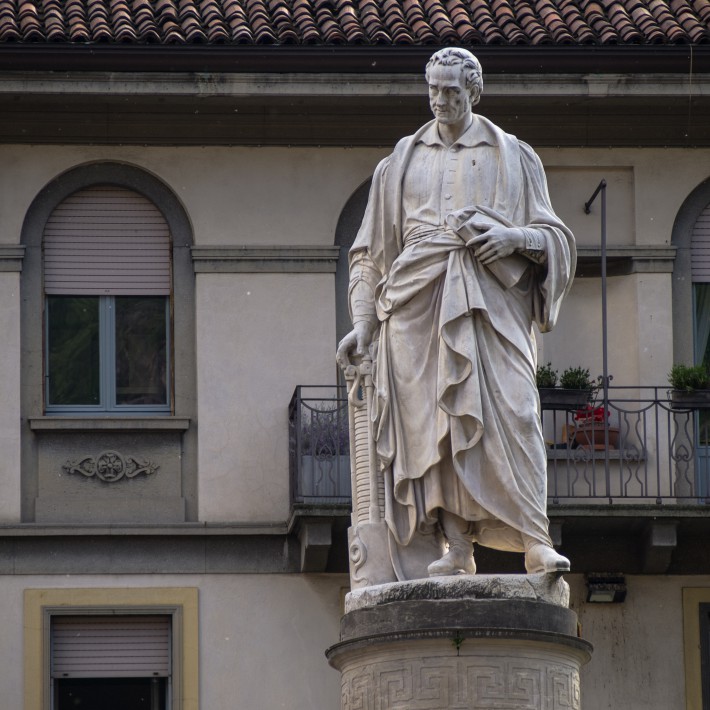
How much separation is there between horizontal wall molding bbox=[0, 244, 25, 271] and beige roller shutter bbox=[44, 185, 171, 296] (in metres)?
0.26

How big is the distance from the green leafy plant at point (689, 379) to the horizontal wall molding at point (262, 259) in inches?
118

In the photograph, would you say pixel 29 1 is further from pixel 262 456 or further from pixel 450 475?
pixel 450 475

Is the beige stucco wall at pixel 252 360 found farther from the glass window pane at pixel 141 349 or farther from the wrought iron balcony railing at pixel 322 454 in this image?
the wrought iron balcony railing at pixel 322 454

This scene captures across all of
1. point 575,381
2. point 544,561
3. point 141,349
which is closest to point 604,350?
point 575,381

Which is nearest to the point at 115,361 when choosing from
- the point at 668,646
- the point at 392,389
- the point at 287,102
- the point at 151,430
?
the point at 151,430

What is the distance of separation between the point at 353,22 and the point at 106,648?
5429 millimetres

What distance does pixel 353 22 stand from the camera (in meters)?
22.6

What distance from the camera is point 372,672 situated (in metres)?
12.3

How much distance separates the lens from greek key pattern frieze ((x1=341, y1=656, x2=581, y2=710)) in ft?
39.8

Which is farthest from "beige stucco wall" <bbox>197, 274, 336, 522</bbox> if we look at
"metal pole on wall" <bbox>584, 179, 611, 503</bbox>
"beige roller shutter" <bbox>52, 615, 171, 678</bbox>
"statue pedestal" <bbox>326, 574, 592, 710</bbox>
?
"statue pedestal" <bbox>326, 574, 592, 710</bbox>

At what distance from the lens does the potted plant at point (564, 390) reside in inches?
864

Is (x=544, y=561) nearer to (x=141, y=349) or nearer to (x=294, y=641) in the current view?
(x=294, y=641)

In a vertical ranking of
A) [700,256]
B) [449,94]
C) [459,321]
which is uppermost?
[700,256]

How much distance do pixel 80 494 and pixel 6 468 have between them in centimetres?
64
